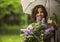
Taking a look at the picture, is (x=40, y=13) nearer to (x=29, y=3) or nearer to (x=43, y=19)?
(x=43, y=19)

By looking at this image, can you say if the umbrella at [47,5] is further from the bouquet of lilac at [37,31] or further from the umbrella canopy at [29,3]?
the bouquet of lilac at [37,31]

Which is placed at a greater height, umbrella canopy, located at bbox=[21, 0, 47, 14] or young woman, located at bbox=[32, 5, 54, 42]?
umbrella canopy, located at bbox=[21, 0, 47, 14]

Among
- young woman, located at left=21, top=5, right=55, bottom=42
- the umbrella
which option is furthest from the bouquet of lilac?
the umbrella

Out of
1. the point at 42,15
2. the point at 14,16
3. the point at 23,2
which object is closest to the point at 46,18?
the point at 42,15

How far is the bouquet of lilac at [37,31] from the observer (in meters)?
3.53

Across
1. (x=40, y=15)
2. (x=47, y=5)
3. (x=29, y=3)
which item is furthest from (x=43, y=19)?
(x=29, y=3)

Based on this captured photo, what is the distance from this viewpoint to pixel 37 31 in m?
3.55

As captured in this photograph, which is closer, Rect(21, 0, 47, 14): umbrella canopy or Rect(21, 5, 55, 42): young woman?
Rect(21, 5, 55, 42): young woman

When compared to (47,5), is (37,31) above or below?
below

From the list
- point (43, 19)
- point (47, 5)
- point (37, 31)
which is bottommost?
point (37, 31)

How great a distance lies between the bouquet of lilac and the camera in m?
3.53

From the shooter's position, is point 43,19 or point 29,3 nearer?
point 43,19

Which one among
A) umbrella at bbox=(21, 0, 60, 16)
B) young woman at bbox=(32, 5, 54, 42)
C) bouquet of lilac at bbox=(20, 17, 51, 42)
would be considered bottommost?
bouquet of lilac at bbox=(20, 17, 51, 42)

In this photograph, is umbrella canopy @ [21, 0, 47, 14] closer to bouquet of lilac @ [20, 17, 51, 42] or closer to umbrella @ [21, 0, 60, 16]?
umbrella @ [21, 0, 60, 16]
